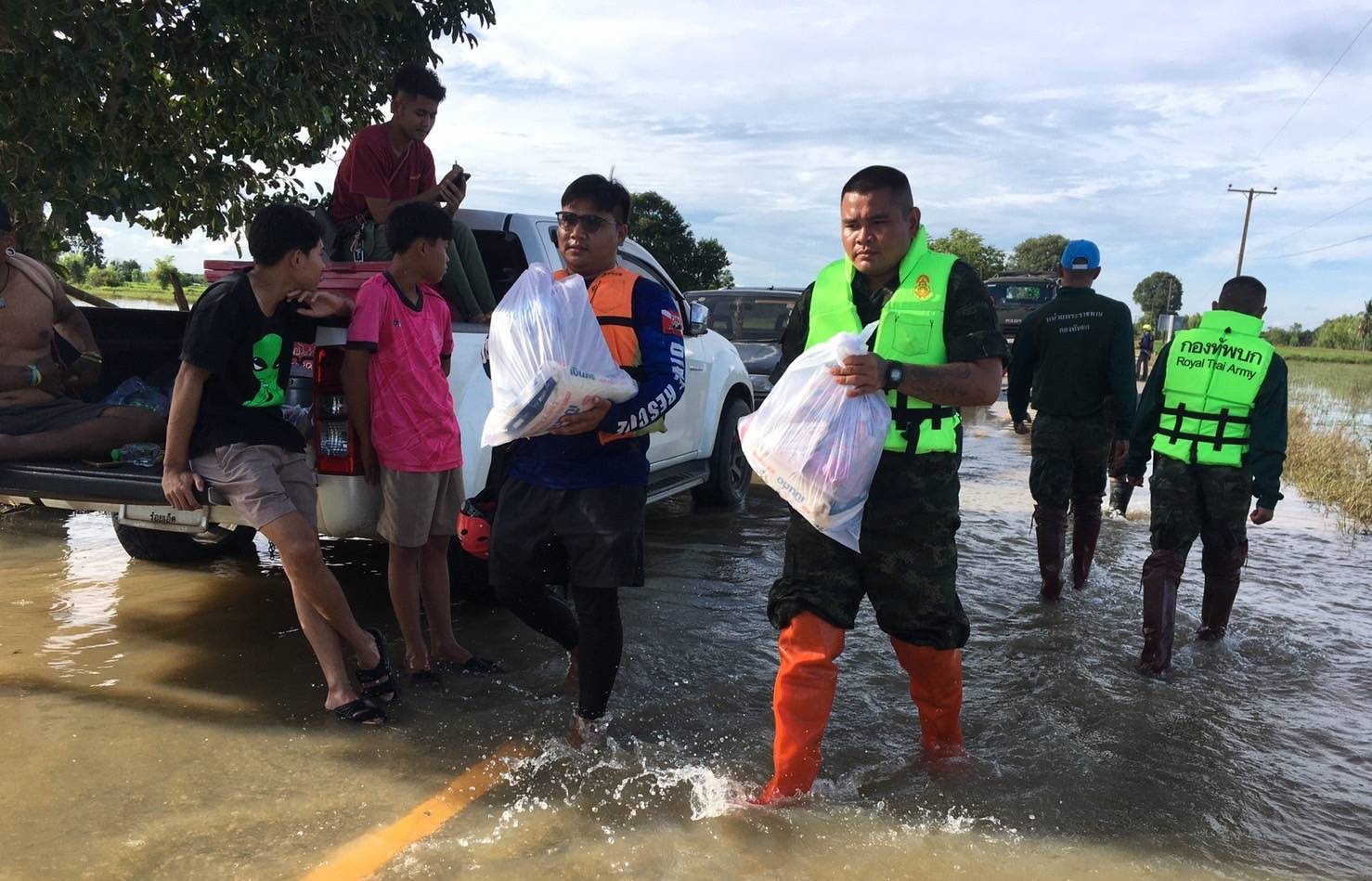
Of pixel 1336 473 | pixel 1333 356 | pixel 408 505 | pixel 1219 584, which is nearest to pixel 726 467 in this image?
pixel 1219 584

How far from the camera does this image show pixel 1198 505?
4422 mm

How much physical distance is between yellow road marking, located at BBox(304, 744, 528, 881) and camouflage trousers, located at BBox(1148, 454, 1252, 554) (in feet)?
9.75

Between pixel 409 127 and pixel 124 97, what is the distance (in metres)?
2.78

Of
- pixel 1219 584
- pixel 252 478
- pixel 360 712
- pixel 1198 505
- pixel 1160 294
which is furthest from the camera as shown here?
pixel 1160 294

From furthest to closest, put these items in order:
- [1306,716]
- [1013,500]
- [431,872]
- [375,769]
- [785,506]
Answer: [1013,500] < [785,506] < [1306,716] < [375,769] < [431,872]

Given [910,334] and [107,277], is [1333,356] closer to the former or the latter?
[910,334]

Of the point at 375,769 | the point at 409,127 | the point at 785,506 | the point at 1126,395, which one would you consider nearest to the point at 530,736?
the point at 375,769

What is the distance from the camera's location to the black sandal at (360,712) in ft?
11.5

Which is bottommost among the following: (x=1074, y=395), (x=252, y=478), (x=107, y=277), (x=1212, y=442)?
(x=252, y=478)

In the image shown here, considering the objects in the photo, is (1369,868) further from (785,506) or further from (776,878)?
(785,506)

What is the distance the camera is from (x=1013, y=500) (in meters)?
8.68

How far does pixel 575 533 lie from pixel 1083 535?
3629 millimetres

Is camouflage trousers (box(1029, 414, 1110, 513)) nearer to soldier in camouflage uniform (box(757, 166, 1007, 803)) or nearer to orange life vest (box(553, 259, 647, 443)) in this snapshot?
soldier in camouflage uniform (box(757, 166, 1007, 803))

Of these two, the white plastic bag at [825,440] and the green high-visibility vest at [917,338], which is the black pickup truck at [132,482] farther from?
the green high-visibility vest at [917,338]
